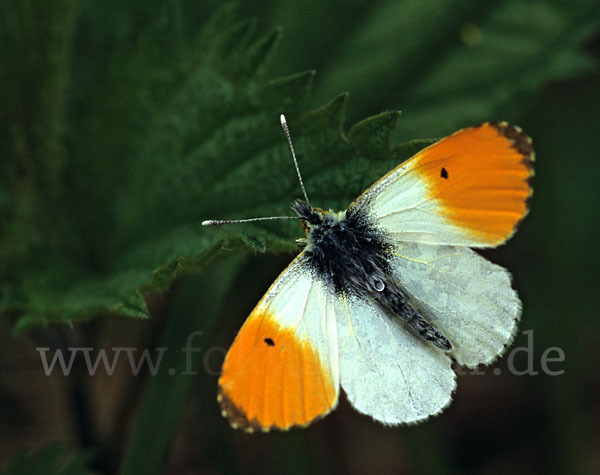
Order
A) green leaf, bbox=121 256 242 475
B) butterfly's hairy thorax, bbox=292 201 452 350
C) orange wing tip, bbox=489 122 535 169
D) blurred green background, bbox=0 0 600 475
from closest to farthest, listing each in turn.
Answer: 1. orange wing tip, bbox=489 122 535 169
2. butterfly's hairy thorax, bbox=292 201 452 350
3. blurred green background, bbox=0 0 600 475
4. green leaf, bbox=121 256 242 475

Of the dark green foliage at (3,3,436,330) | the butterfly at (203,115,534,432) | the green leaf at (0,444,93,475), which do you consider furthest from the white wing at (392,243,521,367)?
the green leaf at (0,444,93,475)

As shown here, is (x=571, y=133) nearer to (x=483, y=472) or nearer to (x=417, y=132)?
(x=417, y=132)

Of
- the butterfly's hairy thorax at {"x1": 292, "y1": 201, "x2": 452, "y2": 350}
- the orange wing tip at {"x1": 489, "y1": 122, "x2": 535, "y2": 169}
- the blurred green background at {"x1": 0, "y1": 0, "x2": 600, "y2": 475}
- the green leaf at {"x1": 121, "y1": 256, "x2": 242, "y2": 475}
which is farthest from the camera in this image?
the green leaf at {"x1": 121, "y1": 256, "x2": 242, "y2": 475}

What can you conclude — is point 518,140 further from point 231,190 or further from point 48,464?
point 48,464

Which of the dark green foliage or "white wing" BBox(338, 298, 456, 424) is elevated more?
the dark green foliage

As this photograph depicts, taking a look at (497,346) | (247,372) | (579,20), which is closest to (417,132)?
(579,20)

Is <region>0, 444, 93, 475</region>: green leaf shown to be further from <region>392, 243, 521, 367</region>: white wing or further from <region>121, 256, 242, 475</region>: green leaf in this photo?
<region>392, 243, 521, 367</region>: white wing

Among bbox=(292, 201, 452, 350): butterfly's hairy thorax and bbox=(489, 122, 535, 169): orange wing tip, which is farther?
bbox=(292, 201, 452, 350): butterfly's hairy thorax
